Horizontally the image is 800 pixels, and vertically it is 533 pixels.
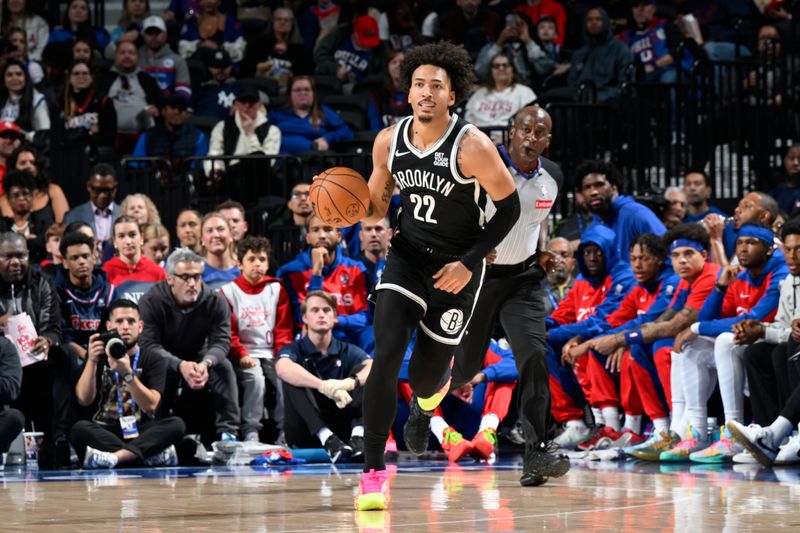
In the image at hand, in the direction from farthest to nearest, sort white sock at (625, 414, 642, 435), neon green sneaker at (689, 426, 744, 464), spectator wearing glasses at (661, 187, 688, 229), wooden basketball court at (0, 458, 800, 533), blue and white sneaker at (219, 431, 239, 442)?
spectator wearing glasses at (661, 187, 688, 229), white sock at (625, 414, 642, 435), blue and white sneaker at (219, 431, 239, 442), neon green sneaker at (689, 426, 744, 464), wooden basketball court at (0, 458, 800, 533)

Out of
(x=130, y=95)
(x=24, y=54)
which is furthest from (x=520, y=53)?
(x=24, y=54)

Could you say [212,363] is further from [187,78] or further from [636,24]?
[636,24]

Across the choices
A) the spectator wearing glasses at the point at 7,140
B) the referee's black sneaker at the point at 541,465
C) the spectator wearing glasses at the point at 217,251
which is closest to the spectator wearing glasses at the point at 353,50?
the spectator wearing glasses at the point at 7,140

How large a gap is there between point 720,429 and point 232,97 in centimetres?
735

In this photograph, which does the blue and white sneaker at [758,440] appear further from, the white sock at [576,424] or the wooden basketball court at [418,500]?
the white sock at [576,424]

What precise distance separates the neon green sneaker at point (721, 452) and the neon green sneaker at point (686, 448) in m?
0.11

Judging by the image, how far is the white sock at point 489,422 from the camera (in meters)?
9.24

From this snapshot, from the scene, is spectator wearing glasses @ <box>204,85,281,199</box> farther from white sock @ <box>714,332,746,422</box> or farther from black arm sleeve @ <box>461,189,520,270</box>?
black arm sleeve @ <box>461,189,520,270</box>

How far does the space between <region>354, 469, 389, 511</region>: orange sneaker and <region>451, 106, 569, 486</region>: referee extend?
1233 mm

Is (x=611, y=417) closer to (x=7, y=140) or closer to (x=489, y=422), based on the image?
(x=489, y=422)

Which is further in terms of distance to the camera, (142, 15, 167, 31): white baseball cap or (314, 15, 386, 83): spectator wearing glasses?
(314, 15, 386, 83): spectator wearing glasses

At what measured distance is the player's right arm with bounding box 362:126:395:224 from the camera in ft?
20.0

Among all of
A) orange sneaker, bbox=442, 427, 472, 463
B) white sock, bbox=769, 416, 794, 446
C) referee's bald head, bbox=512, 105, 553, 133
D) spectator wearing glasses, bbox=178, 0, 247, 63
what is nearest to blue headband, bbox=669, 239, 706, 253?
white sock, bbox=769, 416, 794, 446

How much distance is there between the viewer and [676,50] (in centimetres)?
1355
